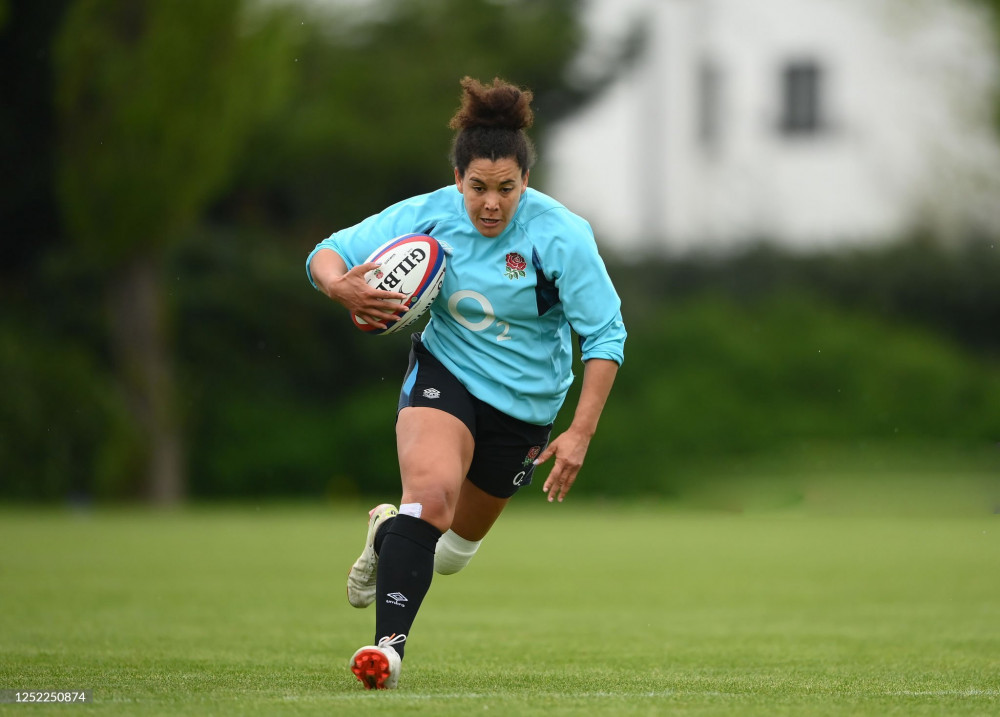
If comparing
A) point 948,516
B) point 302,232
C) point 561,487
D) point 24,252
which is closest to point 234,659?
point 561,487

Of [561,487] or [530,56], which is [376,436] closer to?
[530,56]

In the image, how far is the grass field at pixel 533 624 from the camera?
4.74 m

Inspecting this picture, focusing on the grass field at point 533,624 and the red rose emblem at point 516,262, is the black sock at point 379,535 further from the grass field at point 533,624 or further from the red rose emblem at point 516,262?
the red rose emblem at point 516,262

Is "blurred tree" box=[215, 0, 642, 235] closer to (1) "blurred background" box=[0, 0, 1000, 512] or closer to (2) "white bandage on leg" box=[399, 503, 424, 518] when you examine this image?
(1) "blurred background" box=[0, 0, 1000, 512]

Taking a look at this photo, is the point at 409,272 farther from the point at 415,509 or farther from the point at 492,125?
the point at 415,509

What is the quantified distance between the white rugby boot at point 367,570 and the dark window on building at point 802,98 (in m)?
27.3

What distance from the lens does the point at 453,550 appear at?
5.80 metres

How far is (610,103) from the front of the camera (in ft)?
95.1

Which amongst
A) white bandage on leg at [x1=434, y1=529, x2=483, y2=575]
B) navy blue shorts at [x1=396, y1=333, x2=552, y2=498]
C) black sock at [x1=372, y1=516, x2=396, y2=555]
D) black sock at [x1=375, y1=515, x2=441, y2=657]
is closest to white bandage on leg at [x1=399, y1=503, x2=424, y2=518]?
black sock at [x1=375, y1=515, x2=441, y2=657]

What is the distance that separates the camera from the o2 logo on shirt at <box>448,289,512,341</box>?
5.26 meters

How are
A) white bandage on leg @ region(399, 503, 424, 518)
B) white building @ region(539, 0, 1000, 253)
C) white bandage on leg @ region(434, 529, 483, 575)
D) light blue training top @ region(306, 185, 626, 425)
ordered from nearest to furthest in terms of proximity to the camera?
white bandage on leg @ region(399, 503, 424, 518) → light blue training top @ region(306, 185, 626, 425) → white bandage on leg @ region(434, 529, 483, 575) → white building @ region(539, 0, 1000, 253)

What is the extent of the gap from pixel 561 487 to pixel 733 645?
6.80 ft

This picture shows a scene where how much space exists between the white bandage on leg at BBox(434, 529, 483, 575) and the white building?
74.1 ft

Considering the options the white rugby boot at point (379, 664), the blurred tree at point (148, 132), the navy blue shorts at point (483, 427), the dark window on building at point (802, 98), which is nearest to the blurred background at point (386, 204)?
the blurred tree at point (148, 132)
